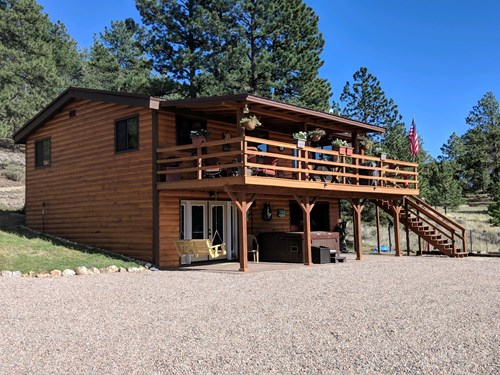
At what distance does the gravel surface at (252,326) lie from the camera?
4.74 meters

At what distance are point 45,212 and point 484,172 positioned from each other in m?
48.4

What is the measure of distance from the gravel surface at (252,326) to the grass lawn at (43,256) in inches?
53.7

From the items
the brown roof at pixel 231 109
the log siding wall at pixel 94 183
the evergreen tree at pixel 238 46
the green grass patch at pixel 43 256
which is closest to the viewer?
the green grass patch at pixel 43 256

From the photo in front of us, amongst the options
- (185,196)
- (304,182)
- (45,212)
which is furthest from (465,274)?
(45,212)

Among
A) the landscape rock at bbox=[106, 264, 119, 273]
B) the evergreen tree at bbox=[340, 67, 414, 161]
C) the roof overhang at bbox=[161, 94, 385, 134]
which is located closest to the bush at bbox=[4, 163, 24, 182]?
the evergreen tree at bbox=[340, 67, 414, 161]

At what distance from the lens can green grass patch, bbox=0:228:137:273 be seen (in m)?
12.4

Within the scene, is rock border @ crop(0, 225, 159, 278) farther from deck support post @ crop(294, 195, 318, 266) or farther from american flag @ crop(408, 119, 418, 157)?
american flag @ crop(408, 119, 418, 157)

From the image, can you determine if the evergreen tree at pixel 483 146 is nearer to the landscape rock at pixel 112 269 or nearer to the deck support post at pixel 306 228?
the deck support post at pixel 306 228

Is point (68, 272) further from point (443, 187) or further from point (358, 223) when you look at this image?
point (443, 187)

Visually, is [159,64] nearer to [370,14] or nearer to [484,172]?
[370,14]

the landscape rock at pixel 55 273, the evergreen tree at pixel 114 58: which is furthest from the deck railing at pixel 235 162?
the evergreen tree at pixel 114 58

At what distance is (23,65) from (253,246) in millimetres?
23979

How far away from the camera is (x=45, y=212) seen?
702 inches

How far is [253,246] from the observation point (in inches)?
656
